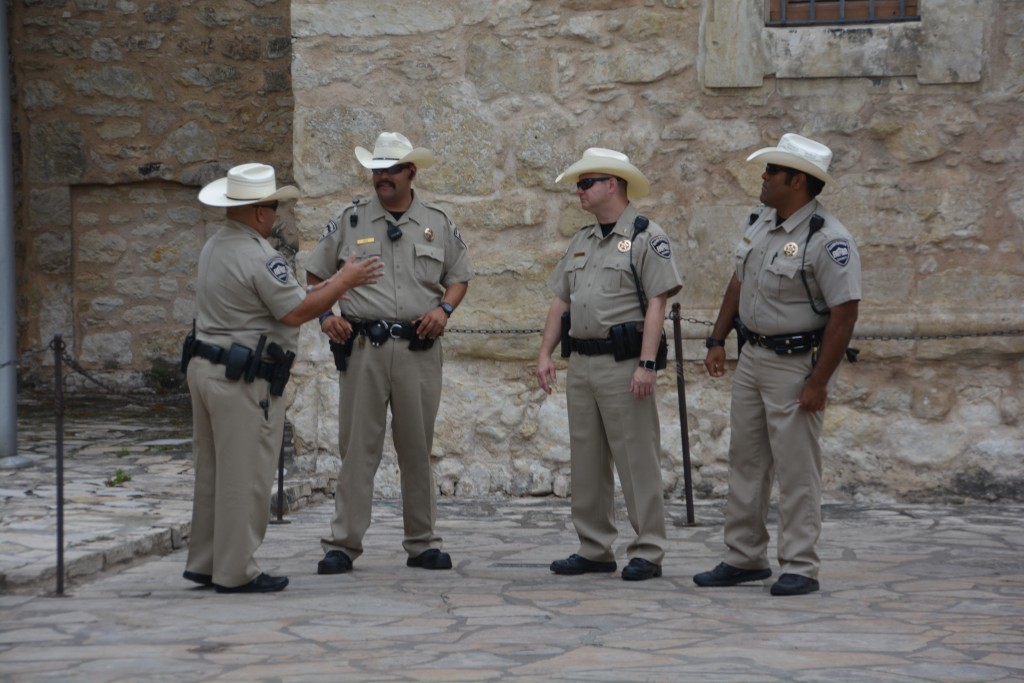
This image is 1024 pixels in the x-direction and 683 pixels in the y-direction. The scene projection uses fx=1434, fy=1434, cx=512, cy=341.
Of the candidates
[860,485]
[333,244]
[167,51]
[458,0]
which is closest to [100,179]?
[167,51]

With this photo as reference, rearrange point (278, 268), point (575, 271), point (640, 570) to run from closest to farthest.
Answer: point (278, 268)
point (640, 570)
point (575, 271)

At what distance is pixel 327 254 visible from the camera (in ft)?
20.7

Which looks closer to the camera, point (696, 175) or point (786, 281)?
point (786, 281)

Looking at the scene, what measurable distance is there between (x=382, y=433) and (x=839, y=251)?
2106 millimetres

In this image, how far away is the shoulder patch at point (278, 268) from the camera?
18.0 feet

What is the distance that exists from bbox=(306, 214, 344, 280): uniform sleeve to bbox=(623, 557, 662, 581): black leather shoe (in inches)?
71.4

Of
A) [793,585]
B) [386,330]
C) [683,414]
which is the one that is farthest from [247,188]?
[683,414]

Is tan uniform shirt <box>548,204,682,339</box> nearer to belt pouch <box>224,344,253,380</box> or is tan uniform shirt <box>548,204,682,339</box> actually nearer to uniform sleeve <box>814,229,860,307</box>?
uniform sleeve <box>814,229,860,307</box>

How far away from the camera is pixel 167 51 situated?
1169 cm

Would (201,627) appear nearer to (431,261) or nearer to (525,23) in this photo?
(431,261)

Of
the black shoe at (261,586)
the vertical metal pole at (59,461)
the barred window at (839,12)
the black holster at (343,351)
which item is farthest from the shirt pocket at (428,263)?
the barred window at (839,12)

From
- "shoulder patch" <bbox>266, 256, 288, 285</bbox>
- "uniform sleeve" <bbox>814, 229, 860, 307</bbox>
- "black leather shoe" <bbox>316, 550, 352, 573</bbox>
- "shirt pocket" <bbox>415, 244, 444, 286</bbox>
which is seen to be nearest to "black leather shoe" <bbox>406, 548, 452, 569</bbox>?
"black leather shoe" <bbox>316, 550, 352, 573</bbox>

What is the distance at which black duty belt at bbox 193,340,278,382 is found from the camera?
549 cm

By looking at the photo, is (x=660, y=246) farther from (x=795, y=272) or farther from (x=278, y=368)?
(x=278, y=368)
